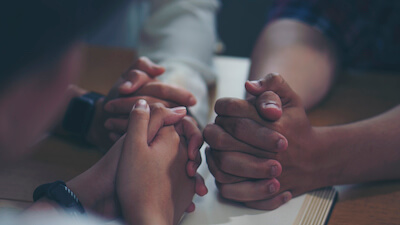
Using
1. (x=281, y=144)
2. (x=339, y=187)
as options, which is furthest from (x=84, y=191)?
(x=339, y=187)

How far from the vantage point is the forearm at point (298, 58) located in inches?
34.7

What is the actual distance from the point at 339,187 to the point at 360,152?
0.06 m

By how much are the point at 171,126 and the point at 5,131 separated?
300 millimetres

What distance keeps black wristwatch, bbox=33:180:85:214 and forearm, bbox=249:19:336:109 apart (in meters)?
0.45

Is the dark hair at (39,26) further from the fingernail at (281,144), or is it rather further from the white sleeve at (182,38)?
the white sleeve at (182,38)

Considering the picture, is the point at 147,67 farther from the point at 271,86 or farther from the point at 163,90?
the point at 271,86

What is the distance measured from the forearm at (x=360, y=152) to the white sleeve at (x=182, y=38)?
306mm

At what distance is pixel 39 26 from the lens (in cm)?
28

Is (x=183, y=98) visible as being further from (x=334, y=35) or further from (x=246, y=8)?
(x=246, y=8)

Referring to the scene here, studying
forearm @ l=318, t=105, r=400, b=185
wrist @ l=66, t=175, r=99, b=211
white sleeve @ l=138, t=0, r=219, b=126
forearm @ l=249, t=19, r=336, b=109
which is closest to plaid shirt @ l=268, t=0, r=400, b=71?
forearm @ l=249, t=19, r=336, b=109

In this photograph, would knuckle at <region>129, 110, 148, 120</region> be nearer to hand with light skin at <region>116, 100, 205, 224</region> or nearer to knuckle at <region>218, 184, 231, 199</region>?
hand with light skin at <region>116, 100, 205, 224</region>

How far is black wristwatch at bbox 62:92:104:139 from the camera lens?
0.77 m

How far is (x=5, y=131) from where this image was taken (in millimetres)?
358

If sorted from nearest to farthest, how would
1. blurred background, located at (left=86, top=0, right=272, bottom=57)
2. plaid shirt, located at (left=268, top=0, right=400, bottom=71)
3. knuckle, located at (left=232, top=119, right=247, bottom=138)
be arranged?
knuckle, located at (left=232, top=119, right=247, bottom=138), plaid shirt, located at (left=268, top=0, right=400, bottom=71), blurred background, located at (left=86, top=0, right=272, bottom=57)
